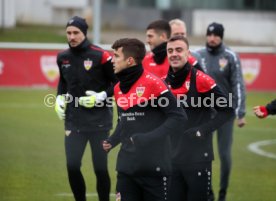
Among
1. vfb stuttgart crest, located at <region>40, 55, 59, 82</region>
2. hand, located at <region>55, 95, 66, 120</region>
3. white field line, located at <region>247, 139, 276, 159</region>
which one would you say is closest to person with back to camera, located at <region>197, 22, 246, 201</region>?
hand, located at <region>55, 95, 66, 120</region>

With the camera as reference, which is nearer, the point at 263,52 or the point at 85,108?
the point at 85,108

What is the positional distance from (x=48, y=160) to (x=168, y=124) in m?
6.91

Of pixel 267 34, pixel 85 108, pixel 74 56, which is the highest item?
pixel 74 56

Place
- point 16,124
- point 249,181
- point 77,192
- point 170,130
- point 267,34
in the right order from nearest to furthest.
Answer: point 170,130, point 77,192, point 249,181, point 16,124, point 267,34

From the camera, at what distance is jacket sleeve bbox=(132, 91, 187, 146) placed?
23.5 feet

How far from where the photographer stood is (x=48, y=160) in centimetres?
1387

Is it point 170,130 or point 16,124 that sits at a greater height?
point 170,130

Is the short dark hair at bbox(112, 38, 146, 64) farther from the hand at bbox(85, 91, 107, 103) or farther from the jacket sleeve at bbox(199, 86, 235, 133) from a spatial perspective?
the hand at bbox(85, 91, 107, 103)

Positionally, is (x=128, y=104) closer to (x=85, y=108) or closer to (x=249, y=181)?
(x=85, y=108)

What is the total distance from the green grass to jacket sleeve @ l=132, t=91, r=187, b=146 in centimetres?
365

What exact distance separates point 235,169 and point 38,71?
10.9m

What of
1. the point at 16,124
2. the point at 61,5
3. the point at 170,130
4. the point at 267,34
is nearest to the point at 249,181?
the point at 170,130

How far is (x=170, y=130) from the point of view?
23.8ft

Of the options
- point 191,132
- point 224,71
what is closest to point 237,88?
point 224,71
